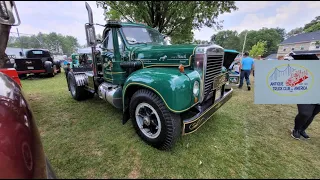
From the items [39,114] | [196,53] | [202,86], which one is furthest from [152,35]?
[39,114]

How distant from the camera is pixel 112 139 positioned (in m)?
2.66

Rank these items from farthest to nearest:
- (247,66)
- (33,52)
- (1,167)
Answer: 1. (33,52)
2. (247,66)
3. (1,167)

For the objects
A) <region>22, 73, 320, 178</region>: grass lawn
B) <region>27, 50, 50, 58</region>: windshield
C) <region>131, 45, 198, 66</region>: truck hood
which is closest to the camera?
<region>22, 73, 320, 178</region>: grass lawn

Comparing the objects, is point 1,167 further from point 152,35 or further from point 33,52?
point 33,52

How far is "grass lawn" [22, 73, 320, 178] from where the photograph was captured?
1916mm

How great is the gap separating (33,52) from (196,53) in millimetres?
12676

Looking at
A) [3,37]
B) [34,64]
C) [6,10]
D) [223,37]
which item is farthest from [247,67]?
[34,64]

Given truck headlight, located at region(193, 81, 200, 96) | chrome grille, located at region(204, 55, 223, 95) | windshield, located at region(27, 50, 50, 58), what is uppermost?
windshield, located at region(27, 50, 50, 58)

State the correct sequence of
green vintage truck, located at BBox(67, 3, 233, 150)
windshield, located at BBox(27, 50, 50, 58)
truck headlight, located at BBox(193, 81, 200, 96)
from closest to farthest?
green vintage truck, located at BBox(67, 3, 233, 150), truck headlight, located at BBox(193, 81, 200, 96), windshield, located at BBox(27, 50, 50, 58)

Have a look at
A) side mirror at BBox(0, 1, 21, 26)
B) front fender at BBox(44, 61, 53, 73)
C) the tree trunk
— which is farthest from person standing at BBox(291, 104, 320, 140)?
front fender at BBox(44, 61, 53, 73)

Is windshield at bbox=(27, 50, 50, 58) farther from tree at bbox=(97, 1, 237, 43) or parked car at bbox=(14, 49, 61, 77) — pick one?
tree at bbox=(97, 1, 237, 43)

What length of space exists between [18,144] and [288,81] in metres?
3.83

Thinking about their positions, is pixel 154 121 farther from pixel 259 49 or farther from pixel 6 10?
pixel 259 49

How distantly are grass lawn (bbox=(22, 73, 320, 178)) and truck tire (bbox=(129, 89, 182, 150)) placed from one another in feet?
0.55
